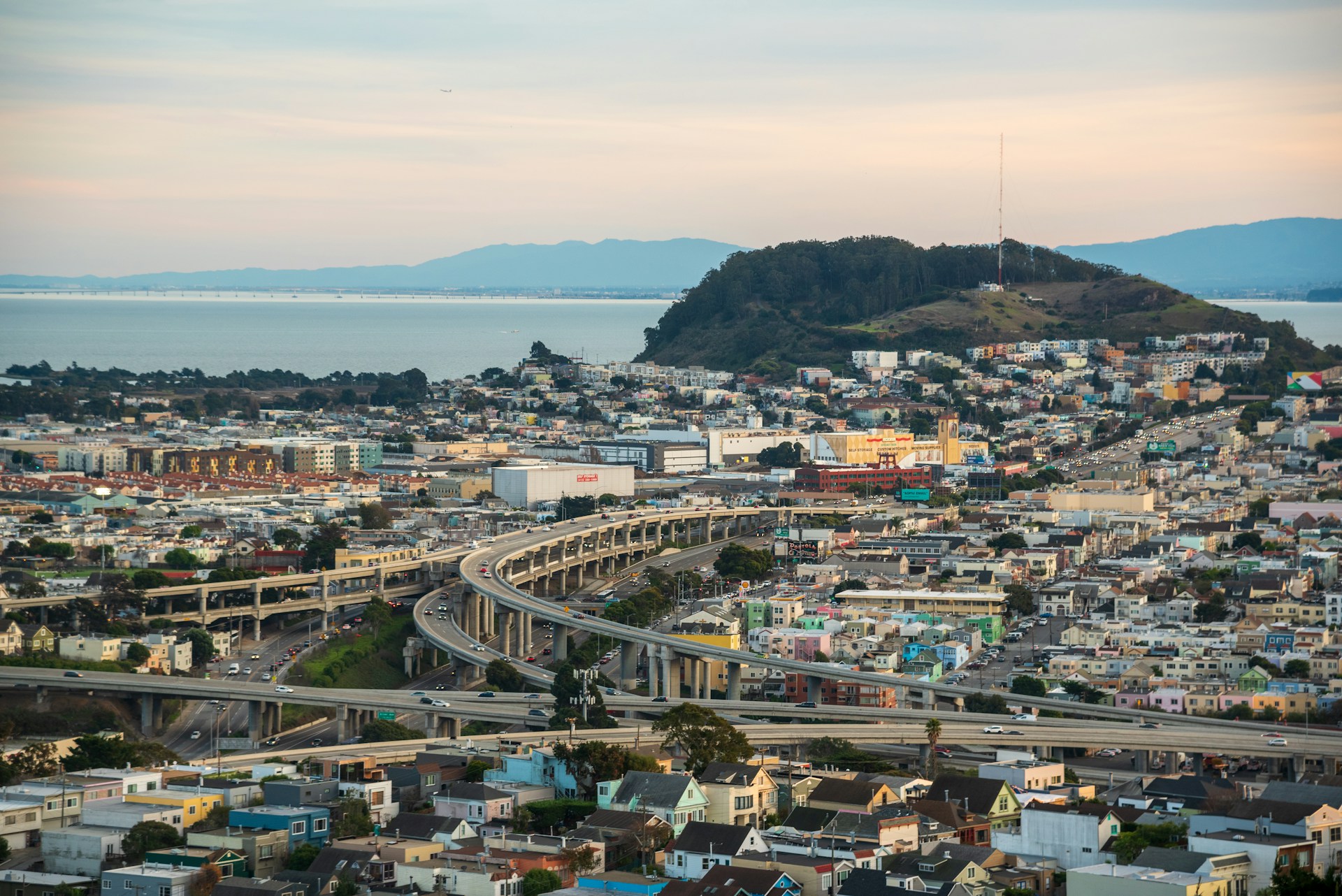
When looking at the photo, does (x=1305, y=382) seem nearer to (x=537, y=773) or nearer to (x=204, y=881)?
(x=537, y=773)

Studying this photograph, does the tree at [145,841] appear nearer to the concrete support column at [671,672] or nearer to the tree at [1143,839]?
the tree at [1143,839]

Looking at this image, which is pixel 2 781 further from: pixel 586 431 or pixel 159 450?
pixel 586 431

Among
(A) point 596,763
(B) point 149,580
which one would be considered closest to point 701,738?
(A) point 596,763

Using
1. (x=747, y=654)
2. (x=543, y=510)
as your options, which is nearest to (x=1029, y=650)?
(x=747, y=654)

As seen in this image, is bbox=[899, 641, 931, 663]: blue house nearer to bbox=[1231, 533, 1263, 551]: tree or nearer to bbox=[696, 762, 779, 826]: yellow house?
bbox=[696, 762, 779, 826]: yellow house

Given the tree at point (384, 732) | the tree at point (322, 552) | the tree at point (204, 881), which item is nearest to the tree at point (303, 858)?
the tree at point (204, 881)

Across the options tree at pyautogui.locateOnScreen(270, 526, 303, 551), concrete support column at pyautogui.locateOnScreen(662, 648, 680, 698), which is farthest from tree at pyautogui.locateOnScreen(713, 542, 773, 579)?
concrete support column at pyautogui.locateOnScreen(662, 648, 680, 698)
